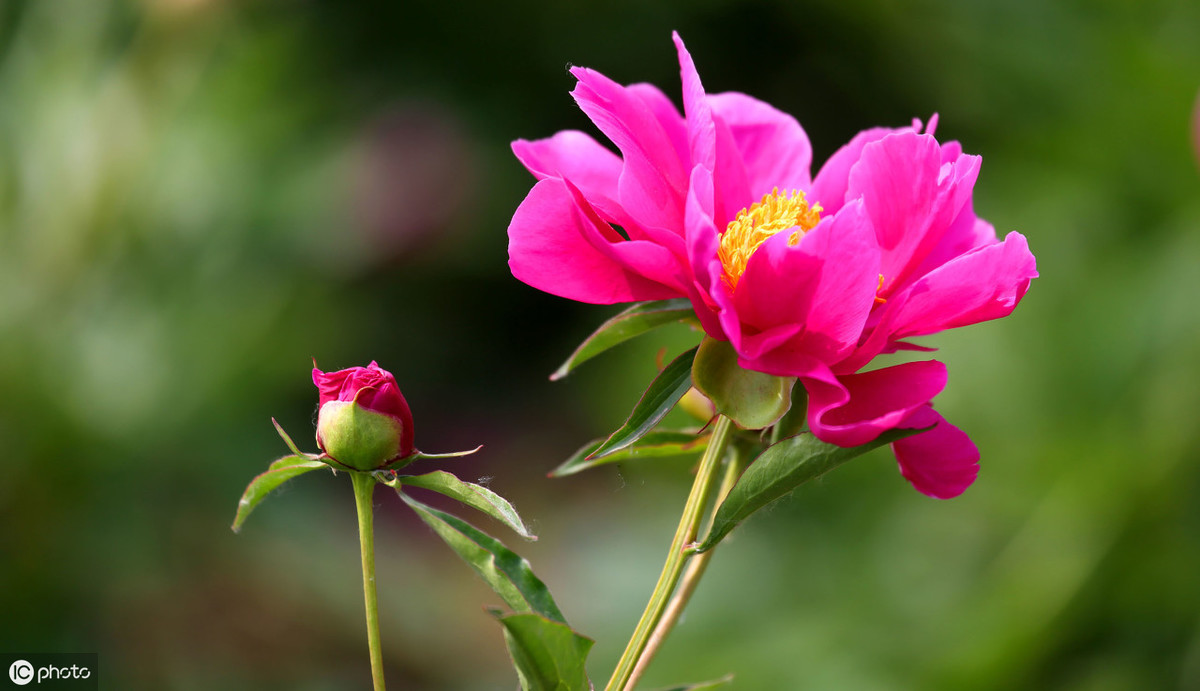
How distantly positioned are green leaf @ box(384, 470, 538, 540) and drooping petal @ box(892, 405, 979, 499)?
0.55 ft

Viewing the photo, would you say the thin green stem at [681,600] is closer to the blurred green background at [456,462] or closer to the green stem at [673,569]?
the green stem at [673,569]

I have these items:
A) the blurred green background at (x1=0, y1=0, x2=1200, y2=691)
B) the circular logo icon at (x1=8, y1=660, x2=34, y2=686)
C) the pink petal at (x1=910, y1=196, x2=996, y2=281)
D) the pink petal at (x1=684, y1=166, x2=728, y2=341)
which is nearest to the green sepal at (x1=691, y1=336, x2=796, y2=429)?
the pink petal at (x1=684, y1=166, x2=728, y2=341)

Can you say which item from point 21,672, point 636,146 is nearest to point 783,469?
→ point 636,146

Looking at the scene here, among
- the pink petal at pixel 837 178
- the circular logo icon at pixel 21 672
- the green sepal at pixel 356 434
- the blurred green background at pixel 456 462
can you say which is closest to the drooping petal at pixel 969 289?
the pink petal at pixel 837 178

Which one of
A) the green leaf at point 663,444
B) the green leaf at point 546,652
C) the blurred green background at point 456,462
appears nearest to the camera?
the green leaf at point 546,652

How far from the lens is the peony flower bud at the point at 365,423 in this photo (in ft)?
1.26

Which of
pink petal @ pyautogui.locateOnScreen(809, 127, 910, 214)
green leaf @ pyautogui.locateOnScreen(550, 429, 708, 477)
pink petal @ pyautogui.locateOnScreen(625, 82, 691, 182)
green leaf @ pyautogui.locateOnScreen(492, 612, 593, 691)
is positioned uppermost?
pink petal @ pyautogui.locateOnScreen(625, 82, 691, 182)

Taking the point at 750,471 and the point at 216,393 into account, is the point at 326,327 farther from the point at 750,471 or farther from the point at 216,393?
the point at 750,471

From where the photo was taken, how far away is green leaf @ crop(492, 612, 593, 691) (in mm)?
330

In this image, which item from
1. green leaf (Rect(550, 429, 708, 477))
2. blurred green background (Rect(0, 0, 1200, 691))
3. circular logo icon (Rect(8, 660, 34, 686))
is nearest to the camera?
green leaf (Rect(550, 429, 708, 477))

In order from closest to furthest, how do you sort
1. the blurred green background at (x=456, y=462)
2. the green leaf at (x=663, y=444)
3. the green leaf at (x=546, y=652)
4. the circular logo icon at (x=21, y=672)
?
1. the green leaf at (x=546, y=652)
2. the green leaf at (x=663, y=444)
3. the circular logo icon at (x=21, y=672)
4. the blurred green background at (x=456, y=462)

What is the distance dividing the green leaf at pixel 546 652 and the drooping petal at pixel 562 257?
5.1 inches

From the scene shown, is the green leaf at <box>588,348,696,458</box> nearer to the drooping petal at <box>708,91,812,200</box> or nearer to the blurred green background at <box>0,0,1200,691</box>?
the drooping petal at <box>708,91,812,200</box>

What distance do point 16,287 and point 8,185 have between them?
8.5 inches
